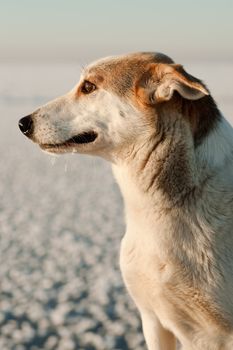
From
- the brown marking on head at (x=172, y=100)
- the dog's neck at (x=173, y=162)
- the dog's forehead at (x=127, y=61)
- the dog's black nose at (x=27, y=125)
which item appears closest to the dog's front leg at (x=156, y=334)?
the dog's neck at (x=173, y=162)

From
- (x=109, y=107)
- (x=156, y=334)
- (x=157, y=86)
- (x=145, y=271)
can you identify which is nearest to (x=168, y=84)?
(x=157, y=86)

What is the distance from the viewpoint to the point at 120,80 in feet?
13.3

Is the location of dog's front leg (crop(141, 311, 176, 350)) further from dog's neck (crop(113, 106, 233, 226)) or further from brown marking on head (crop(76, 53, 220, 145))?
brown marking on head (crop(76, 53, 220, 145))

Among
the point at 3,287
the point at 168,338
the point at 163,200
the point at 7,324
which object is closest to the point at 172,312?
the point at 168,338

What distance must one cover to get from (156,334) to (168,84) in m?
1.69

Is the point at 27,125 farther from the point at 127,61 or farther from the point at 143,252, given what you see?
the point at 143,252

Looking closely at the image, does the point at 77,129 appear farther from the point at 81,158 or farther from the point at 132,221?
the point at 81,158

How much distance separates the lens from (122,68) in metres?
4.11

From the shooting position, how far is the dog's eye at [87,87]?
4148 mm

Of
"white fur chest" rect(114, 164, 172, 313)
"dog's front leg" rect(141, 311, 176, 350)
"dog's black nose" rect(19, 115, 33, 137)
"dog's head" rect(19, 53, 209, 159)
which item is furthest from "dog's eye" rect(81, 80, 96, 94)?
"dog's front leg" rect(141, 311, 176, 350)

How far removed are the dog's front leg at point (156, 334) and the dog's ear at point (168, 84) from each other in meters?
1.45

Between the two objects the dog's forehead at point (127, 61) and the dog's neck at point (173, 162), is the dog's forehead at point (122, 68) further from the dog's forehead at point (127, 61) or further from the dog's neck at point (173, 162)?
the dog's neck at point (173, 162)

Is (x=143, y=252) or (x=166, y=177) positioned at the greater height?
(x=166, y=177)

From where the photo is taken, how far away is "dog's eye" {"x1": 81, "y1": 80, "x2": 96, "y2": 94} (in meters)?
4.15
